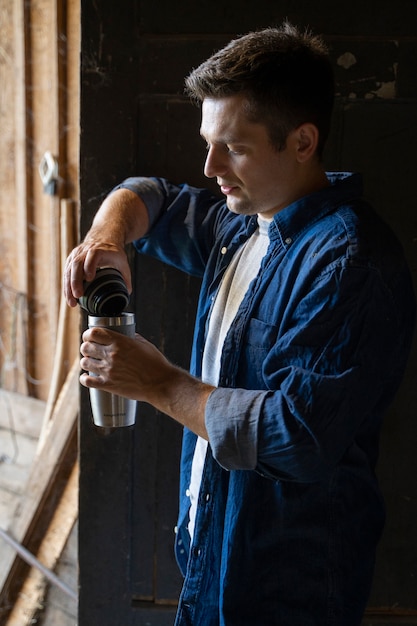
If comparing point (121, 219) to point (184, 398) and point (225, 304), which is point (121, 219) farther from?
point (184, 398)

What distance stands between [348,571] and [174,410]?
0.50 meters

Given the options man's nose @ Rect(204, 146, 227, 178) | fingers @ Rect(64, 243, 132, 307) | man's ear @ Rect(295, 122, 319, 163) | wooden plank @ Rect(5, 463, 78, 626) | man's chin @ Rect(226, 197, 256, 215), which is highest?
man's ear @ Rect(295, 122, 319, 163)

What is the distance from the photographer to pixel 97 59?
1.63 metres

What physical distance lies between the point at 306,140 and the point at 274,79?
132 millimetres

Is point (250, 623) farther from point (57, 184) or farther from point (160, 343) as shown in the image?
point (57, 184)

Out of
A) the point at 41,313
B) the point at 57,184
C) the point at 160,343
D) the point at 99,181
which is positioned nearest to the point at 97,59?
the point at 99,181

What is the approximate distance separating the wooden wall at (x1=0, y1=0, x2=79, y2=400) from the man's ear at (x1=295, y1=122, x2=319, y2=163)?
1.63m

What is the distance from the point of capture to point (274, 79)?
3.98 ft

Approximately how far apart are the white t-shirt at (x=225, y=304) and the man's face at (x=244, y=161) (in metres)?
0.12

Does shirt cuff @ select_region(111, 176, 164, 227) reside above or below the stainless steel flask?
above

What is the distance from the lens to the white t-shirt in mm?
1413

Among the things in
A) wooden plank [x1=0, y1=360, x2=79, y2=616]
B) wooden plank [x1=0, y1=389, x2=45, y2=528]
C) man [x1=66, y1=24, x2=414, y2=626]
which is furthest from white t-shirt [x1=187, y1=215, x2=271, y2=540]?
wooden plank [x1=0, y1=389, x2=45, y2=528]

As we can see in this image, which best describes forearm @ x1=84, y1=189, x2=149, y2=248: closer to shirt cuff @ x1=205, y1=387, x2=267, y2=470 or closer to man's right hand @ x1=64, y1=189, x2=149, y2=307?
man's right hand @ x1=64, y1=189, x2=149, y2=307

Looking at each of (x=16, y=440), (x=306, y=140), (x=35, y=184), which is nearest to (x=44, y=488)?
(x=16, y=440)
